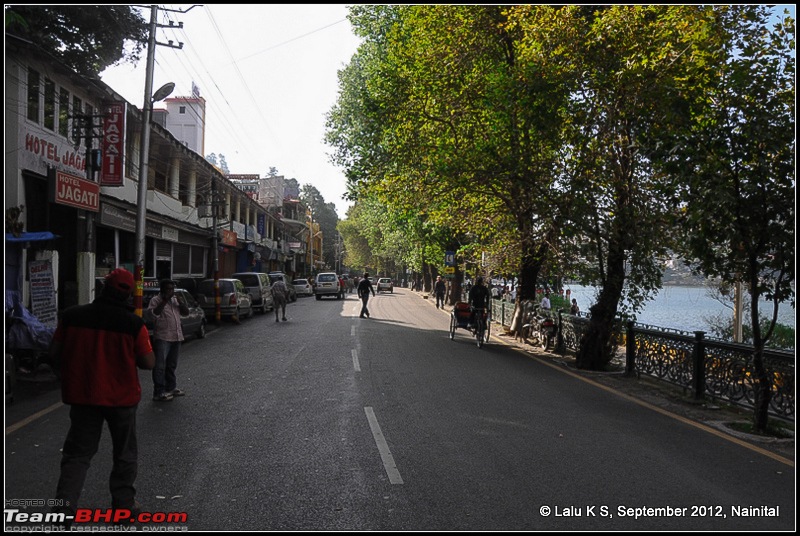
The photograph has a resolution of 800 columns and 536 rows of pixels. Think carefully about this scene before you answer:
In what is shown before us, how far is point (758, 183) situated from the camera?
7551 mm

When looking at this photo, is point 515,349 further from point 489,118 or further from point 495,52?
point 495,52

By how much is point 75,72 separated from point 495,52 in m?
11.4

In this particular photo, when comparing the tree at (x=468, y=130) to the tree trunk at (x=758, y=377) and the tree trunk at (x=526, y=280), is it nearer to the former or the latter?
the tree trunk at (x=526, y=280)

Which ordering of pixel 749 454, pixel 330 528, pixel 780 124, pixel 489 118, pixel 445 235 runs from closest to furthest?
pixel 330 528
pixel 749 454
pixel 780 124
pixel 489 118
pixel 445 235

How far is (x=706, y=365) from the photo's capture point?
9.31 metres

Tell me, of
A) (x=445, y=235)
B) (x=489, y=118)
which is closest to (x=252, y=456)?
(x=489, y=118)

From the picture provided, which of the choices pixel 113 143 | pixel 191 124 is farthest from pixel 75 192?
pixel 191 124

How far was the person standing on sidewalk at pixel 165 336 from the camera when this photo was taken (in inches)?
328

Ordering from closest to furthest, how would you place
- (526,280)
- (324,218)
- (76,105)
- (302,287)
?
(76,105) → (526,280) → (302,287) → (324,218)

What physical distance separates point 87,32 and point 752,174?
1709 cm

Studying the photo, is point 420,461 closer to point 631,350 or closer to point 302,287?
point 631,350

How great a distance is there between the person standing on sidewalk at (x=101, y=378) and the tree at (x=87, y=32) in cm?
1239

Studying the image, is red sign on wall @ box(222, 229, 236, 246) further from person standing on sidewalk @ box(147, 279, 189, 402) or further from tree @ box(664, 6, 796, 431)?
tree @ box(664, 6, 796, 431)

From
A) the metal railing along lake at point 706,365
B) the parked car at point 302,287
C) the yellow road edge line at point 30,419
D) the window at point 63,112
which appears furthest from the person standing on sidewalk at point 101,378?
the parked car at point 302,287
